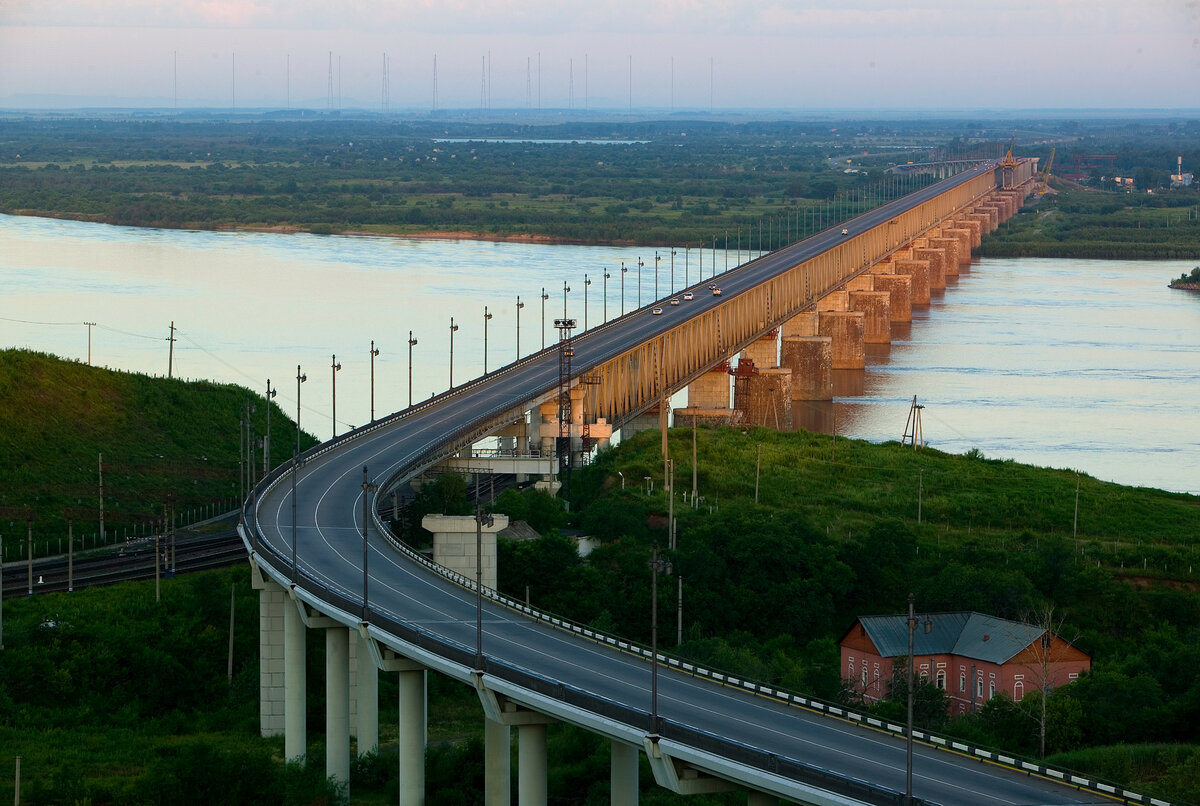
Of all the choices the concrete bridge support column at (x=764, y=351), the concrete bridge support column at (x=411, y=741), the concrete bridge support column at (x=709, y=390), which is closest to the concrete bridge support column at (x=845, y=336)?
the concrete bridge support column at (x=764, y=351)

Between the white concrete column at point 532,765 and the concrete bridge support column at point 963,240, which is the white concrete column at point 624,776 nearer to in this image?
the white concrete column at point 532,765

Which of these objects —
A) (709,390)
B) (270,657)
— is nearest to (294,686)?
(270,657)

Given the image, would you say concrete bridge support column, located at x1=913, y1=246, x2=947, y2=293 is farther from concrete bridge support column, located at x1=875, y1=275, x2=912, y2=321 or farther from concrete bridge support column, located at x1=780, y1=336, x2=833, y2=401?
concrete bridge support column, located at x1=780, y1=336, x2=833, y2=401

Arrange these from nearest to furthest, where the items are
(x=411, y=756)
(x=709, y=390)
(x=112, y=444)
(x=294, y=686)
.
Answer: (x=411, y=756), (x=294, y=686), (x=112, y=444), (x=709, y=390)

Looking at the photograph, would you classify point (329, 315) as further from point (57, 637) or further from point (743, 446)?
point (57, 637)

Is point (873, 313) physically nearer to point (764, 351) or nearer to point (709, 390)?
point (764, 351)
